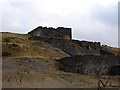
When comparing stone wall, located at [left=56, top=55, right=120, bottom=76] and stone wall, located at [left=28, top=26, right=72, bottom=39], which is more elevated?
stone wall, located at [left=28, top=26, right=72, bottom=39]

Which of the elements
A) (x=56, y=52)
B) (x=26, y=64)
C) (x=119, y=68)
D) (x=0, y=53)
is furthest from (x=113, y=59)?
(x=0, y=53)

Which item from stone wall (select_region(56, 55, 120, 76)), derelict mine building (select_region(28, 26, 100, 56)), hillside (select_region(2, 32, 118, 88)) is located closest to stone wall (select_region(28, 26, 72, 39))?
derelict mine building (select_region(28, 26, 100, 56))

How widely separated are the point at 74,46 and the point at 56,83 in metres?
22.0

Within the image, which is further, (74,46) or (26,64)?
(74,46)

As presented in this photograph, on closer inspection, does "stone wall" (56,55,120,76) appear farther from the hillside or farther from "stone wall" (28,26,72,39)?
"stone wall" (28,26,72,39)

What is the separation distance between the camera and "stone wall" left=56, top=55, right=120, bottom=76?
25.6m

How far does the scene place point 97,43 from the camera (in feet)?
142

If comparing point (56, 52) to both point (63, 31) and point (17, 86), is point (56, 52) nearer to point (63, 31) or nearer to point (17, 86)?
point (63, 31)

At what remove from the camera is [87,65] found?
85.7ft

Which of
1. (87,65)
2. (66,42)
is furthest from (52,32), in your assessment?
(87,65)

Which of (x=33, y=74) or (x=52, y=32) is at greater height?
(x=52, y=32)

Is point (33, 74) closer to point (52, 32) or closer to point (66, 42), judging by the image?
A: point (66, 42)

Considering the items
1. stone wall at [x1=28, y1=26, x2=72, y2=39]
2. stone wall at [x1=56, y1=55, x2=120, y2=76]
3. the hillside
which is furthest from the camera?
stone wall at [x1=28, y1=26, x2=72, y2=39]

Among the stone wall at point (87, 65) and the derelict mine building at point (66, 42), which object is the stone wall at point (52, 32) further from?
the stone wall at point (87, 65)
